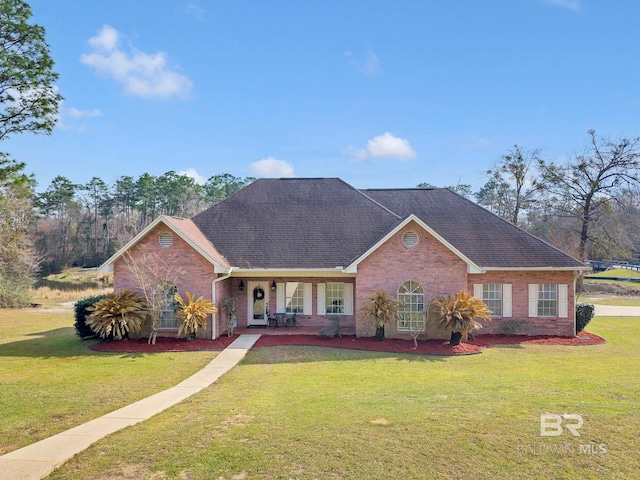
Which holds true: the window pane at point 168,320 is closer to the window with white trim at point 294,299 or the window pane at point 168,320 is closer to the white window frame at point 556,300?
the window with white trim at point 294,299

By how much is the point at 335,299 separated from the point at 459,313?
248 inches

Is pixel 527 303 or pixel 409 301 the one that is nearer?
pixel 409 301

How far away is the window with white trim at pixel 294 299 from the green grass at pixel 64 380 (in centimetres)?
555

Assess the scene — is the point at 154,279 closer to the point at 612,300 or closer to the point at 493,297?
the point at 493,297

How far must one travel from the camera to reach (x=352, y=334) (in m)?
18.2

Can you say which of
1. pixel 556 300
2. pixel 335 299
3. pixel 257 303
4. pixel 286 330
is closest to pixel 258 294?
pixel 257 303

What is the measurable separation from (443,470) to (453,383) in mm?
5371

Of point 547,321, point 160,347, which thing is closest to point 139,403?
point 160,347

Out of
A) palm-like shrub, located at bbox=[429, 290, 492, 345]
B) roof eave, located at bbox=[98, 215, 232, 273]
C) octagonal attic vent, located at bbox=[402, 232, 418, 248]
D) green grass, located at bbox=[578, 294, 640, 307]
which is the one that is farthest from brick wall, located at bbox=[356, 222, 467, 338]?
green grass, located at bbox=[578, 294, 640, 307]

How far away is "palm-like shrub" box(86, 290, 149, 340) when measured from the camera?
52.3 ft

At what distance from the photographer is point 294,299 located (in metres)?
20.1

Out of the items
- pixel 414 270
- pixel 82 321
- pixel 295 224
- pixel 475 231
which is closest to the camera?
pixel 414 270

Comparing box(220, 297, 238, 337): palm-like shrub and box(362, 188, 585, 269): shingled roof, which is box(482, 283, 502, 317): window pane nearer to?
box(362, 188, 585, 269): shingled roof

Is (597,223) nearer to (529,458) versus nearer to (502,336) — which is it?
(502,336)
